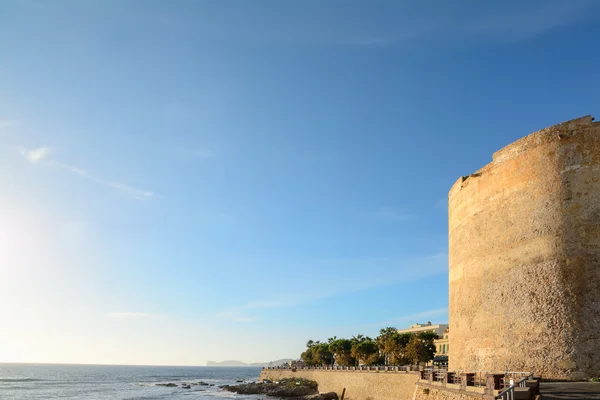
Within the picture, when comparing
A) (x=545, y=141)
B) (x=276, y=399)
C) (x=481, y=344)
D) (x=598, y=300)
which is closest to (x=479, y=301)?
(x=481, y=344)

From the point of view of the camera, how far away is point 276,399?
180 ft

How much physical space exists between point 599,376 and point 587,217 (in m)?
5.85

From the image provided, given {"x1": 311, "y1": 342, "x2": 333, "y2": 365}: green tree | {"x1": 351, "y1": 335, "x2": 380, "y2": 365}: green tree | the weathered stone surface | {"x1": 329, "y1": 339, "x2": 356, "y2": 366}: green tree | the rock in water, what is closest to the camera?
the weathered stone surface

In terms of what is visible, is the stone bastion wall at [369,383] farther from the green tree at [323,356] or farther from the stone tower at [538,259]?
the green tree at [323,356]

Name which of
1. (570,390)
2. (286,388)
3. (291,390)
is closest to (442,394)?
(570,390)

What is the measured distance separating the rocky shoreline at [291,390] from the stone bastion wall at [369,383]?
933 millimetres

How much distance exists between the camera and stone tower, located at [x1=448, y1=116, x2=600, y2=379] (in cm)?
1911

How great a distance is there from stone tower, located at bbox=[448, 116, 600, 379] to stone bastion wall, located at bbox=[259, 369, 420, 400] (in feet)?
18.1

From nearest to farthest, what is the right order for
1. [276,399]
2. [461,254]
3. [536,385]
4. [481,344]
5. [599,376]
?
[536,385]
[599,376]
[481,344]
[461,254]
[276,399]

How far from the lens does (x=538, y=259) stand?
67.6 feet

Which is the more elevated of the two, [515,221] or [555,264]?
[515,221]

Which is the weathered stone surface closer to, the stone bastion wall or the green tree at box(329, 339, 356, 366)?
the stone bastion wall

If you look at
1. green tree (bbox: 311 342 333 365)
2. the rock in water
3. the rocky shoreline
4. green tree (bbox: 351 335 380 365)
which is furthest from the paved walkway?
green tree (bbox: 311 342 333 365)

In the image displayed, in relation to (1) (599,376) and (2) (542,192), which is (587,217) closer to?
(2) (542,192)
